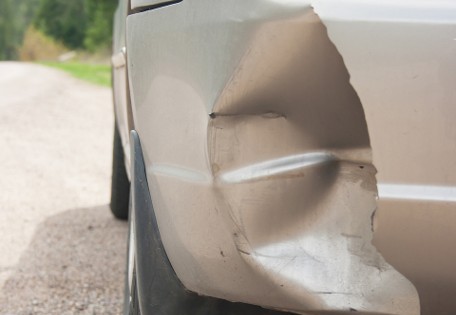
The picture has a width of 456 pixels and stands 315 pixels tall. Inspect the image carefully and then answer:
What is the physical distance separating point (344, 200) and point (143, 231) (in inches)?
22.3

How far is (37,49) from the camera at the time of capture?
190 feet

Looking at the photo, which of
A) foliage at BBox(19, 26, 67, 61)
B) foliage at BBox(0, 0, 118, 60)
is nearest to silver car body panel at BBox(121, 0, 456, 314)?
foliage at BBox(0, 0, 118, 60)

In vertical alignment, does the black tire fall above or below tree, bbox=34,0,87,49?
above

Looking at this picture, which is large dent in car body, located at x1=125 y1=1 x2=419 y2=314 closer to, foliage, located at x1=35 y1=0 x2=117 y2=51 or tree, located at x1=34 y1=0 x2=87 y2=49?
foliage, located at x1=35 y1=0 x2=117 y2=51

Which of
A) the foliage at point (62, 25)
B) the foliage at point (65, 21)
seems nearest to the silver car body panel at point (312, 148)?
the foliage at point (62, 25)

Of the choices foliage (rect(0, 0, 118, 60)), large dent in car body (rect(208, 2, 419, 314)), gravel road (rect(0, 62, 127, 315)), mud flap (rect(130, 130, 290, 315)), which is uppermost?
large dent in car body (rect(208, 2, 419, 314))

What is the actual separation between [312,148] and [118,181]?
3007 millimetres

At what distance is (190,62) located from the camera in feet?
6.48

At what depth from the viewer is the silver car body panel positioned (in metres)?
1.76

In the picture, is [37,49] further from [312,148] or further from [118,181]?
[312,148]

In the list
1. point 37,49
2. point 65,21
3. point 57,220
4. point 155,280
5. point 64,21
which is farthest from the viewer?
point 65,21

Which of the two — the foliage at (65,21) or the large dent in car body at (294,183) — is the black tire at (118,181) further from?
the foliage at (65,21)

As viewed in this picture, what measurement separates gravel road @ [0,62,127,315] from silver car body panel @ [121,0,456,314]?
166 centimetres

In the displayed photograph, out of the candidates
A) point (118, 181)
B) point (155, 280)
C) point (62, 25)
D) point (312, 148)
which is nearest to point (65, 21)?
point (62, 25)
